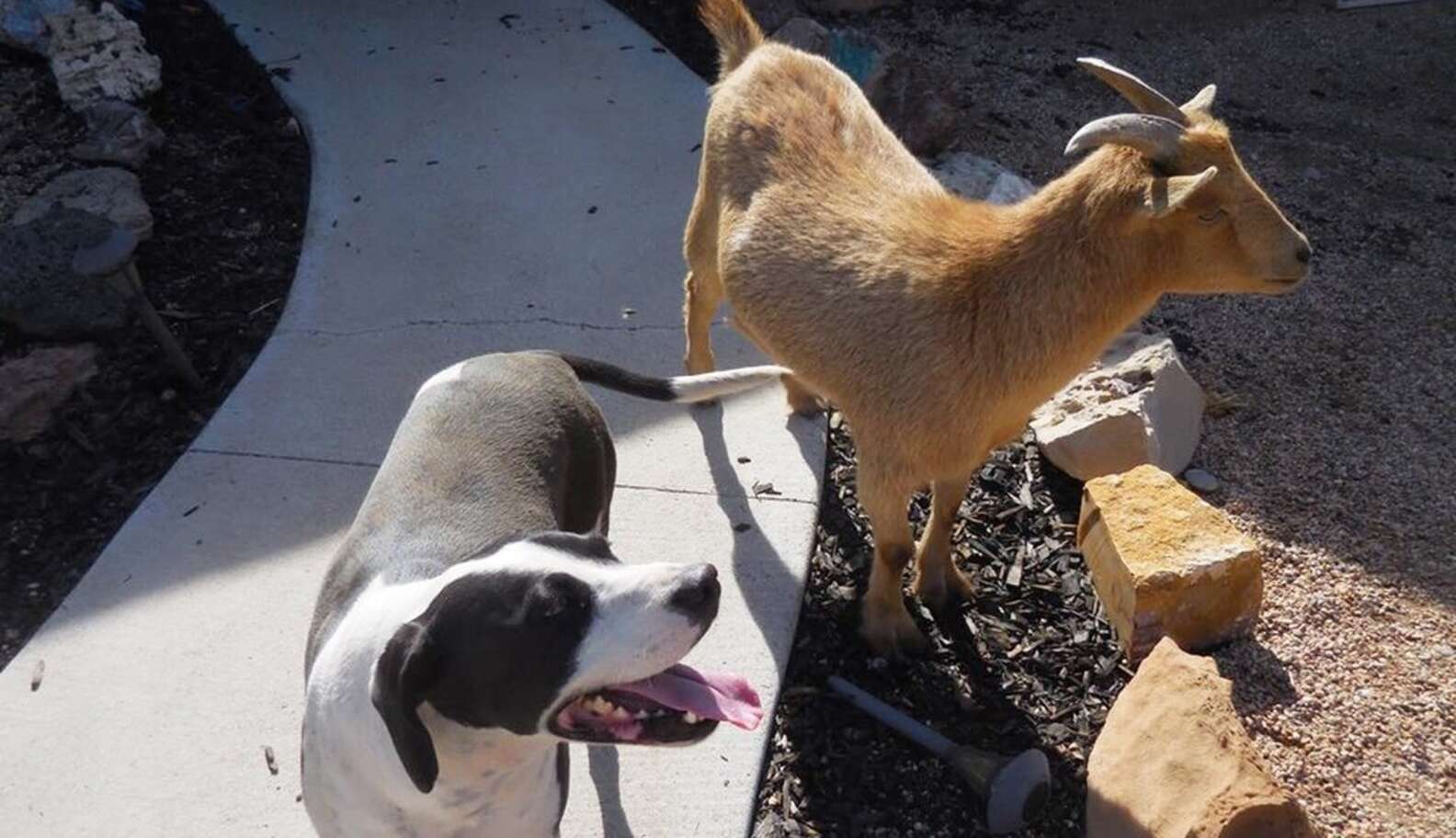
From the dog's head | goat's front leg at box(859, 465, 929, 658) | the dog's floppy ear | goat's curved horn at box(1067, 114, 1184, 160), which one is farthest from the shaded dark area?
the dog's floppy ear

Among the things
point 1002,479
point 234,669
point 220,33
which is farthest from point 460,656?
point 220,33

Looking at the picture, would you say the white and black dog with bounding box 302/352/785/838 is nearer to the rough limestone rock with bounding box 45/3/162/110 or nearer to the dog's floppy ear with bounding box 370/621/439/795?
the dog's floppy ear with bounding box 370/621/439/795

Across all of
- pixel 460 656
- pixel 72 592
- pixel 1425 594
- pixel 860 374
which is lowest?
pixel 72 592

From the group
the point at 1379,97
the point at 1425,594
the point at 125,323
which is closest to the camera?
the point at 1425,594

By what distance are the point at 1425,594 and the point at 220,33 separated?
6.32 metres

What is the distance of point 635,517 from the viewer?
4.39 metres

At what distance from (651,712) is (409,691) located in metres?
0.45

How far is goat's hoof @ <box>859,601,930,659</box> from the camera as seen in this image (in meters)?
3.88

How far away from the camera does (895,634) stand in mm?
3887

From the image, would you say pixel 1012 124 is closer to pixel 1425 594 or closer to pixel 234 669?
pixel 1425 594

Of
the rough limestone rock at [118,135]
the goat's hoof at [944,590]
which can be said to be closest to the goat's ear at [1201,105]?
the goat's hoof at [944,590]

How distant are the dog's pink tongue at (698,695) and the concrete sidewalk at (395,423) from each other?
106 centimetres

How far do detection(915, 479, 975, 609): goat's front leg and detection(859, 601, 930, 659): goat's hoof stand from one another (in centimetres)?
18

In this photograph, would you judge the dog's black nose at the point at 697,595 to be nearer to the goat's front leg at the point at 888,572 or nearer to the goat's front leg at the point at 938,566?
the goat's front leg at the point at 888,572
